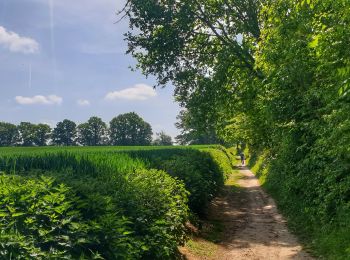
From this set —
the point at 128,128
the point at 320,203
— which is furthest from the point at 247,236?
the point at 128,128

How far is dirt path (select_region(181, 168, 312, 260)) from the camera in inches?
365

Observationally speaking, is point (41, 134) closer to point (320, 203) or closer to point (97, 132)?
point (97, 132)

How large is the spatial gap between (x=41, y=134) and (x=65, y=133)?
9266 mm

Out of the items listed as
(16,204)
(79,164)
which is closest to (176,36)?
(79,164)

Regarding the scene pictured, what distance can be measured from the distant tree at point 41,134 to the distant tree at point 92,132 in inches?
464

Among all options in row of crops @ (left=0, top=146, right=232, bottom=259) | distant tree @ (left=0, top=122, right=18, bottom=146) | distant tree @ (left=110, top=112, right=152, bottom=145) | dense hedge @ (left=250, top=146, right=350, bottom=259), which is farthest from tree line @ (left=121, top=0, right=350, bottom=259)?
distant tree @ (left=110, top=112, right=152, bottom=145)

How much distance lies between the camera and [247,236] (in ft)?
37.1

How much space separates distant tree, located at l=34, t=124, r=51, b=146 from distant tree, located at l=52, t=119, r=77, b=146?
2747 mm

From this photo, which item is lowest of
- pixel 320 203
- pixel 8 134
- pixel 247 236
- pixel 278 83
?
pixel 247 236

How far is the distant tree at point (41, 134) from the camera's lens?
366 ft

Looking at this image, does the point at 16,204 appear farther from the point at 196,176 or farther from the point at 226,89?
the point at 226,89

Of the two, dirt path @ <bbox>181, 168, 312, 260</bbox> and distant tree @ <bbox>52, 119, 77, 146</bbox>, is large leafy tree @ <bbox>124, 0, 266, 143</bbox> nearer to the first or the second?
→ dirt path @ <bbox>181, 168, 312, 260</bbox>

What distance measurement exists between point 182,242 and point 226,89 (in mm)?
13400

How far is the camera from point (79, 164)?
9.14m
